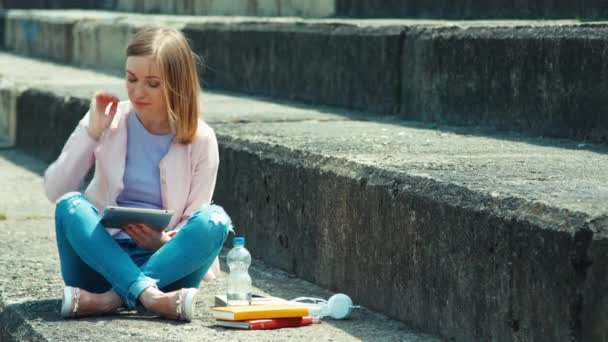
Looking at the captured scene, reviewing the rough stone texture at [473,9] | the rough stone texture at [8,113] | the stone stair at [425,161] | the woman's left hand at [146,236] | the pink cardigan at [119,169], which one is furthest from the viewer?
the rough stone texture at [8,113]

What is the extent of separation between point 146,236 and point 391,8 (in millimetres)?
3309

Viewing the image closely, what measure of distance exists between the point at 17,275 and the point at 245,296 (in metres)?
0.86

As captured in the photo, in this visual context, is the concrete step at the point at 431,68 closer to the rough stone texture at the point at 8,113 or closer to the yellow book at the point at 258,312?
the rough stone texture at the point at 8,113

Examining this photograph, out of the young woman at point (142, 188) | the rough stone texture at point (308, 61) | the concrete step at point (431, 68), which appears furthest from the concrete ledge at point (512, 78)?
the young woman at point (142, 188)

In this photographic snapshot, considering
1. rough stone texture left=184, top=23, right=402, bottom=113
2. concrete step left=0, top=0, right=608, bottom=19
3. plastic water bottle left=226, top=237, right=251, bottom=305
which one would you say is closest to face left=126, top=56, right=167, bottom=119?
plastic water bottle left=226, top=237, right=251, bottom=305

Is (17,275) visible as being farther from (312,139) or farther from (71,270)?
(312,139)

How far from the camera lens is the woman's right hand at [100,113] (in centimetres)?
345

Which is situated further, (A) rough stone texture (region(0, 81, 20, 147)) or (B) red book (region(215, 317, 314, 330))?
(A) rough stone texture (region(0, 81, 20, 147))

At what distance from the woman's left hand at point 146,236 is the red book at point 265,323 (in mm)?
316

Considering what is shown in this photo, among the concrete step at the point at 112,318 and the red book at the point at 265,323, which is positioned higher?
the red book at the point at 265,323

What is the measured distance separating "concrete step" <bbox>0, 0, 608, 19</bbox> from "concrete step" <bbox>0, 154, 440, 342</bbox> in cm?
181

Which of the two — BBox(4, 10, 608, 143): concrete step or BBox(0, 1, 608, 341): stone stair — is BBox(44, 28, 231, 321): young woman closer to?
BBox(0, 1, 608, 341): stone stair

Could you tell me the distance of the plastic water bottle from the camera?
3.35 m

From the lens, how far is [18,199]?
18.1 ft
